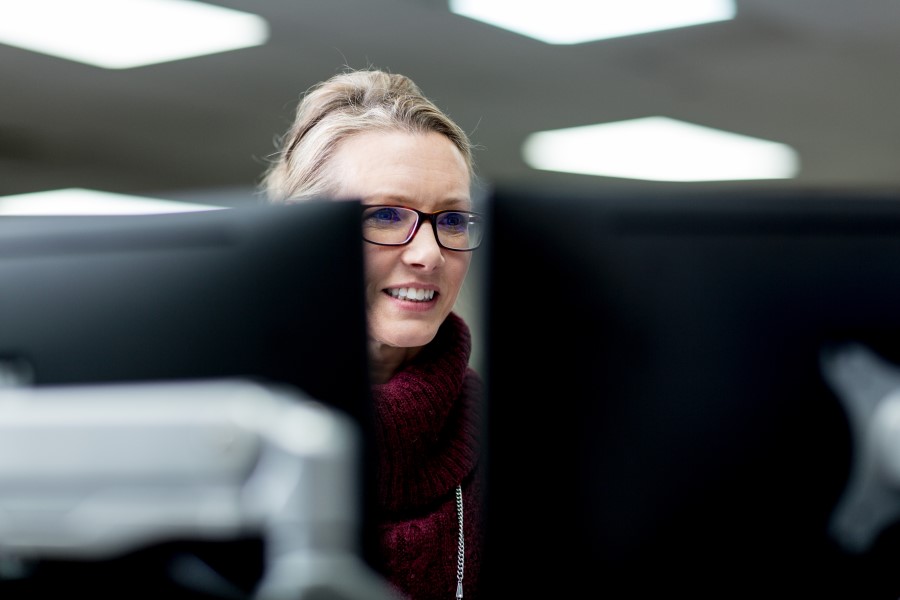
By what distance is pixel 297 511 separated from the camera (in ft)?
1.82

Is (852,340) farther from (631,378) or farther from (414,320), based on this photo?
(414,320)

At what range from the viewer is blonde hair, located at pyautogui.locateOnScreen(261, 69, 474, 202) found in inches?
54.4

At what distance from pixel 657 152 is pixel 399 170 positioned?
413cm

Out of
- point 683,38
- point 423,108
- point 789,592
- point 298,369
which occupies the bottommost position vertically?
point 789,592

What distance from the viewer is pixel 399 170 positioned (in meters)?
1.31

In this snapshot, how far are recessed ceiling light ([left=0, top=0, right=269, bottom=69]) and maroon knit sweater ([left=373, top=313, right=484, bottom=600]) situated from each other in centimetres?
265

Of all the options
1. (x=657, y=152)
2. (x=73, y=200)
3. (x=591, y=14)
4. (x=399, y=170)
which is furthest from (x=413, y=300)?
(x=73, y=200)

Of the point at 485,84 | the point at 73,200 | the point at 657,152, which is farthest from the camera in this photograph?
the point at 73,200

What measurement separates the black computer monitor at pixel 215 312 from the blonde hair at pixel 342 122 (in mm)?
737

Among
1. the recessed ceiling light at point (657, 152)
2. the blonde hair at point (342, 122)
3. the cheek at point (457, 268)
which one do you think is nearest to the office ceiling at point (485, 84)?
the recessed ceiling light at point (657, 152)

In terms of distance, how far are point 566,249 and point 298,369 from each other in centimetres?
18

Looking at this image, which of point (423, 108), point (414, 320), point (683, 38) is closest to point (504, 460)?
point (414, 320)

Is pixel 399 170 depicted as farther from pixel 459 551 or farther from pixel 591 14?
pixel 591 14

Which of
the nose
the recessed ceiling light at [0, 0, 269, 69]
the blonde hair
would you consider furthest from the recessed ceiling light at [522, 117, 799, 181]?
the nose
